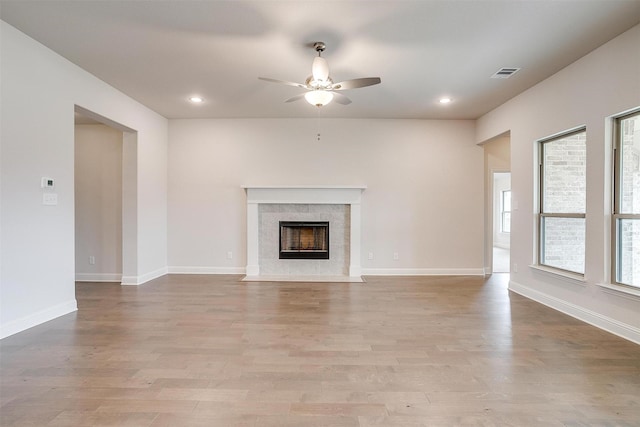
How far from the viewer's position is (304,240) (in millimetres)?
5648

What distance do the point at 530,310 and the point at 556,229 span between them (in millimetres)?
1104

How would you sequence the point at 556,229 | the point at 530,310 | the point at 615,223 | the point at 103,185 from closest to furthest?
the point at 615,223
the point at 530,310
the point at 556,229
the point at 103,185

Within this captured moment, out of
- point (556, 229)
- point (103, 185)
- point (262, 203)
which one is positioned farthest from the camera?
point (262, 203)

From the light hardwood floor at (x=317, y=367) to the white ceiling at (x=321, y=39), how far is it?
278cm

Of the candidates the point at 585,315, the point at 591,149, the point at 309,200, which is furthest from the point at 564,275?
the point at 309,200

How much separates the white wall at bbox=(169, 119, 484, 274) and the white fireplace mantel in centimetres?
19

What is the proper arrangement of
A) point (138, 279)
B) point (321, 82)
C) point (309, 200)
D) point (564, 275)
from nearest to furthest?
1. point (321, 82)
2. point (564, 275)
3. point (138, 279)
4. point (309, 200)

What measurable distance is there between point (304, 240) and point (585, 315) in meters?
3.92

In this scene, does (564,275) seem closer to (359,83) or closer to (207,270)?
(359,83)

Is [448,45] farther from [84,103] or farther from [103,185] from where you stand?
[103,185]

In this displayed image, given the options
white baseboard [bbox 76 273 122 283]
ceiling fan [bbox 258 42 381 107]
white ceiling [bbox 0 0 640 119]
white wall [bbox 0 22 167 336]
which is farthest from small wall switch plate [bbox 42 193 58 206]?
ceiling fan [bbox 258 42 381 107]

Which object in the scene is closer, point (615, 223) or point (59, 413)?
point (59, 413)

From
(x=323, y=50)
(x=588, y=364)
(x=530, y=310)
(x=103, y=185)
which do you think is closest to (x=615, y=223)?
(x=530, y=310)

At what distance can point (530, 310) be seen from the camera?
365 cm
